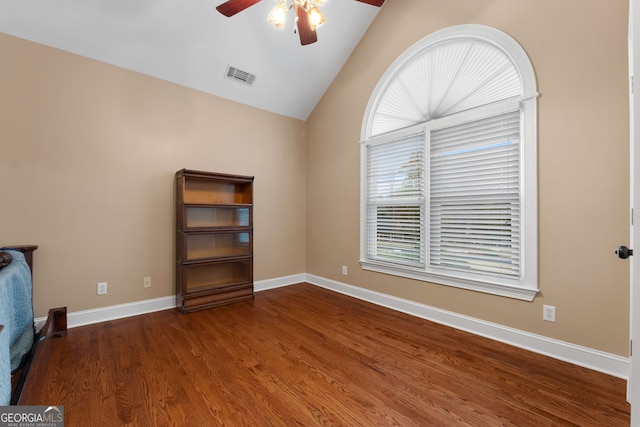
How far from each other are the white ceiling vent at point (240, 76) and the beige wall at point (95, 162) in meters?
0.37

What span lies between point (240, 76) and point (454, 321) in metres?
3.77

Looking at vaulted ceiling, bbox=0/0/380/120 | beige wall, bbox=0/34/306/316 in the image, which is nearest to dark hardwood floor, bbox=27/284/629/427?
beige wall, bbox=0/34/306/316

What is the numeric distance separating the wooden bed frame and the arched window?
302 cm

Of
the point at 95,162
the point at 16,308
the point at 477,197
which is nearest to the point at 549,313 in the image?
the point at 477,197

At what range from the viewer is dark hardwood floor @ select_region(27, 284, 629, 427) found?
1.51m

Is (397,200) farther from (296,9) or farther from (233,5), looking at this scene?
(233,5)

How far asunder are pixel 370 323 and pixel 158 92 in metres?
3.50

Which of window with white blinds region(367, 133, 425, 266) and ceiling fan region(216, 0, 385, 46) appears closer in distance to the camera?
ceiling fan region(216, 0, 385, 46)

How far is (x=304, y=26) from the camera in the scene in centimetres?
231

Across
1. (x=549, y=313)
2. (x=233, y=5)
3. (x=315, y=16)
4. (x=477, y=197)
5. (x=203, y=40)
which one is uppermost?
(x=203, y=40)

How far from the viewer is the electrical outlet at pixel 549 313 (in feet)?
7.00

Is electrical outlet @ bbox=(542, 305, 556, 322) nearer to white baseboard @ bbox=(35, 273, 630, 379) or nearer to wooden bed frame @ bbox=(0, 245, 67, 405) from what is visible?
white baseboard @ bbox=(35, 273, 630, 379)

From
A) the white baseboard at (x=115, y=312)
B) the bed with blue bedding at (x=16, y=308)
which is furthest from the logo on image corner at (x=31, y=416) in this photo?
the white baseboard at (x=115, y=312)

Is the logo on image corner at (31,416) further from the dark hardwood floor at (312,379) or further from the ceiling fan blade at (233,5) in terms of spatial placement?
the ceiling fan blade at (233,5)
